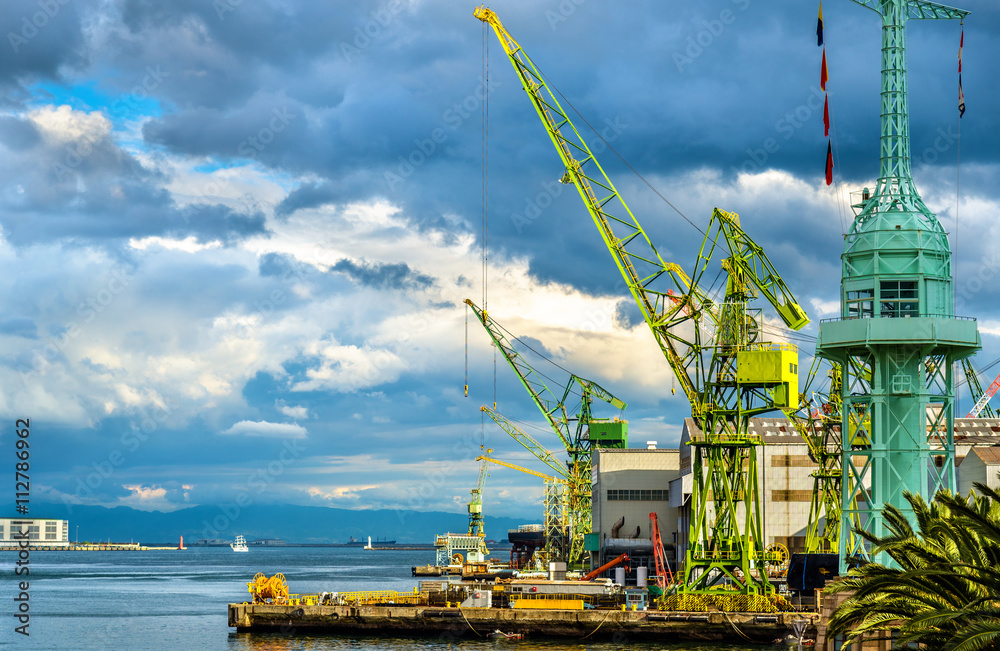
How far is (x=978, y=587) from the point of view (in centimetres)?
3206

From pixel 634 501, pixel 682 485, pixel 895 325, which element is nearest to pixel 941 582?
pixel 895 325

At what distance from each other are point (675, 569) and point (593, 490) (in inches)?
601

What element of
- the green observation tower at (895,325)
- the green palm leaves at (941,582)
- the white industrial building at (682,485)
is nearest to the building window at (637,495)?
the white industrial building at (682,485)

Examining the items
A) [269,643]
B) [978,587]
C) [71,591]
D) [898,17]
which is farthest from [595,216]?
[71,591]

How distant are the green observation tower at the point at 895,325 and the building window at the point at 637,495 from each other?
5436 centimetres

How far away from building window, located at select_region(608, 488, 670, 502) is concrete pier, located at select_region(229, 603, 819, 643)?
41.8 meters

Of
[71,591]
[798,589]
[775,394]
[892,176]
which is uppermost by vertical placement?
[892,176]

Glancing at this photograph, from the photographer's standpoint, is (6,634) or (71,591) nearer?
(6,634)

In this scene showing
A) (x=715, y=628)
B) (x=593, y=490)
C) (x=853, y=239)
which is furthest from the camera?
(x=593, y=490)

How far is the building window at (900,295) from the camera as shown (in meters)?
67.6

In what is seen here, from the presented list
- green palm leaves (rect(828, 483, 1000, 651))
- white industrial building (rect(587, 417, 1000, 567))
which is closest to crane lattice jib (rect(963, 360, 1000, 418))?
white industrial building (rect(587, 417, 1000, 567))

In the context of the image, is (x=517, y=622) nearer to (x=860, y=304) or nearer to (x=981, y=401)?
(x=860, y=304)

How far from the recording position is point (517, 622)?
83.4 meters

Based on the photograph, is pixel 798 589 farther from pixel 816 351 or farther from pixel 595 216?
pixel 595 216
